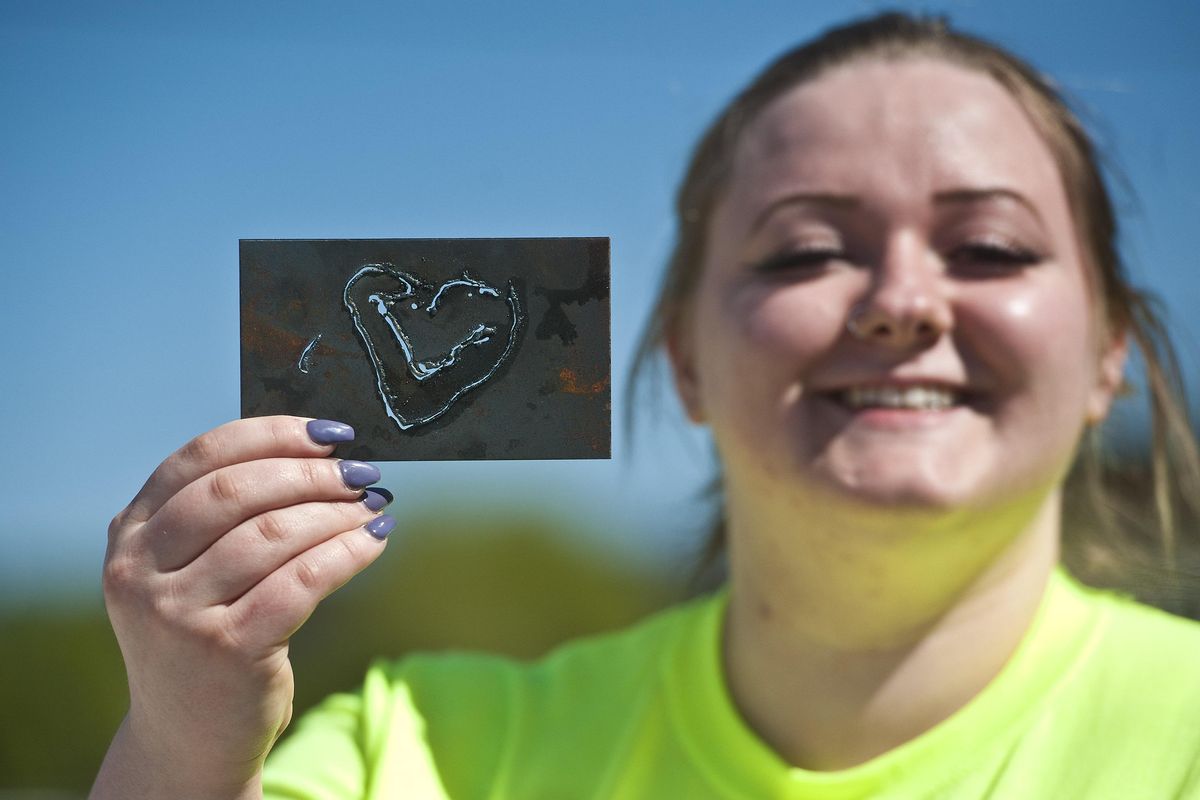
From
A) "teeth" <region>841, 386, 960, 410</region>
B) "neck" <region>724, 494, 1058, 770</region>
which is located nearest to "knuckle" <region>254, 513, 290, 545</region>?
"neck" <region>724, 494, 1058, 770</region>

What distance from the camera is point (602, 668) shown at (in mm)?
2426

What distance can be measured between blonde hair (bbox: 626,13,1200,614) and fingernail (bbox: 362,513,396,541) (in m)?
0.91

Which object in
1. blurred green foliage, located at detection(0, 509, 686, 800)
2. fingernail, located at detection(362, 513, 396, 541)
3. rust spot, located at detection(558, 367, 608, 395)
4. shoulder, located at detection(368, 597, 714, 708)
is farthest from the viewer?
blurred green foliage, located at detection(0, 509, 686, 800)

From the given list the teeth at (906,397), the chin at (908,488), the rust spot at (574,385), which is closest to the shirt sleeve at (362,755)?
the rust spot at (574,385)

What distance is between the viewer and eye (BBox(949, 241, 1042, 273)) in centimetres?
183

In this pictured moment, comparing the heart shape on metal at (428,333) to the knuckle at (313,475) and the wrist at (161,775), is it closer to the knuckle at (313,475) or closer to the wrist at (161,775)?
the knuckle at (313,475)

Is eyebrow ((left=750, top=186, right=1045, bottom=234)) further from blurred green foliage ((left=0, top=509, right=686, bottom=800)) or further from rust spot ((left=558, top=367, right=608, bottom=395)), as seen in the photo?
blurred green foliage ((left=0, top=509, right=686, bottom=800))

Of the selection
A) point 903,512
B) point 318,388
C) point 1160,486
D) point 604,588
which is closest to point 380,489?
point 318,388

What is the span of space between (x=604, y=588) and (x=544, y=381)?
7434 millimetres

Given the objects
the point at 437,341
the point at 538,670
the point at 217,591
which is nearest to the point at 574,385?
the point at 437,341

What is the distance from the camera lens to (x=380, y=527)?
1.78 meters

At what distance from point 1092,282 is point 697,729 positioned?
1.22m

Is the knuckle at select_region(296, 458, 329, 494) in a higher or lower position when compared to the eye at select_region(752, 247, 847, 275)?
lower

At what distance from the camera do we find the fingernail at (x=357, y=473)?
5.76 ft
